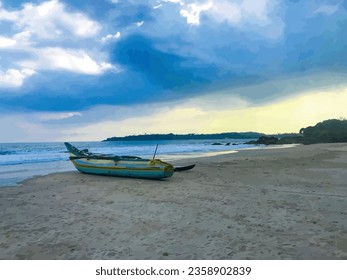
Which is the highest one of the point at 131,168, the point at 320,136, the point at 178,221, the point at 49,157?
the point at 320,136

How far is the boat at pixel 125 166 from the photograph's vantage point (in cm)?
1375

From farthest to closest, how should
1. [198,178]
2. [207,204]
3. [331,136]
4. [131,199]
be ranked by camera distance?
1. [331,136]
2. [198,178]
3. [131,199]
4. [207,204]

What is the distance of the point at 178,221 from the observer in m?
7.10

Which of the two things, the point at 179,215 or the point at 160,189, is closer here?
the point at 179,215

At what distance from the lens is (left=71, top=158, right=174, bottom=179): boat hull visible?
1371 centimetres

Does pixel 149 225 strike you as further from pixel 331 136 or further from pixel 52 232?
pixel 331 136

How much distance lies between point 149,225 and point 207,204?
255 cm

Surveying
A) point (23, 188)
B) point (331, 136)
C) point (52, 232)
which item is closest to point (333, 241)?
point (52, 232)

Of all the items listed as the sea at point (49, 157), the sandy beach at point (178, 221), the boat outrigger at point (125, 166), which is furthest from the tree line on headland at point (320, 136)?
the sandy beach at point (178, 221)

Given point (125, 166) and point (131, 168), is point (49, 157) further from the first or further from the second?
point (131, 168)

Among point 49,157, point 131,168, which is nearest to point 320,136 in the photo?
point 49,157
